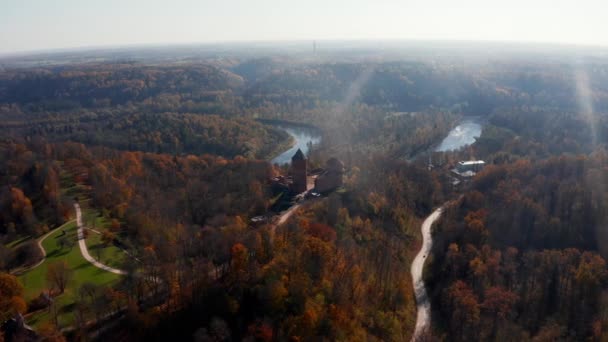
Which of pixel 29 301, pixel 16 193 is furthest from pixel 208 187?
pixel 29 301

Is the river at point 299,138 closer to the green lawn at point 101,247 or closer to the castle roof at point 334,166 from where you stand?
the castle roof at point 334,166

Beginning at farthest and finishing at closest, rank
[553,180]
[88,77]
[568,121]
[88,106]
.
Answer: [88,77]
[88,106]
[568,121]
[553,180]

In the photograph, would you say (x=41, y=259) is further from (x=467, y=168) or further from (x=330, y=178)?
(x=467, y=168)

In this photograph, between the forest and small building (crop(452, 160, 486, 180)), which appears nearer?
the forest

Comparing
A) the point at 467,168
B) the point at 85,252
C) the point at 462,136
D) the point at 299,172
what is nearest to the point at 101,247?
the point at 85,252

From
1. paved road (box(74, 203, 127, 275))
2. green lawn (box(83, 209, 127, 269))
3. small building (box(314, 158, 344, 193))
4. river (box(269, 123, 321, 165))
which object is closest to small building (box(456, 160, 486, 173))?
small building (box(314, 158, 344, 193))

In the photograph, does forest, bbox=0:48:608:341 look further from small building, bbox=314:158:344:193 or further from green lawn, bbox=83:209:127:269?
small building, bbox=314:158:344:193

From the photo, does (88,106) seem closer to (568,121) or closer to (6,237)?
(6,237)
